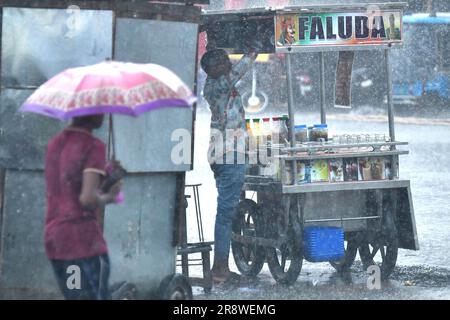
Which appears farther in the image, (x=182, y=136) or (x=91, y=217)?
(x=182, y=136)

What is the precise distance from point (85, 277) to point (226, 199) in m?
3.03

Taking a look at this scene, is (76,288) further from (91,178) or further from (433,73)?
(433,73)

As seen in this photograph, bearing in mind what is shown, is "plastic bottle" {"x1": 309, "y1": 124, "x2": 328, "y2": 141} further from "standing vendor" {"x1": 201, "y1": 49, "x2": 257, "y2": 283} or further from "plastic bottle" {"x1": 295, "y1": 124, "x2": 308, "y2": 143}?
"standing vendor" {"x1": 201, "y1": 49, "x2": 257, "y2": 283}

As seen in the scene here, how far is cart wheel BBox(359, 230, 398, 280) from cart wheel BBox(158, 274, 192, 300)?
95.8 inches

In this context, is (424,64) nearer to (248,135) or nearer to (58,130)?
(248,135)

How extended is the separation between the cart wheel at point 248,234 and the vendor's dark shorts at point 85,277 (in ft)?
10.6

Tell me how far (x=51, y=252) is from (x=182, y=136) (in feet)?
6.47

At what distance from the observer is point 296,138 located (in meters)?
9.59

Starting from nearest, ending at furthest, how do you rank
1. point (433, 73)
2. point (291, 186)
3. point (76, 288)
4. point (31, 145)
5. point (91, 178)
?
point (91, 178)
point (76, 288)
point (31, 145)
point (291, 186)
point (433, 73)

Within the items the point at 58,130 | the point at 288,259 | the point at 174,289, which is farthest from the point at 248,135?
the point at 58,130

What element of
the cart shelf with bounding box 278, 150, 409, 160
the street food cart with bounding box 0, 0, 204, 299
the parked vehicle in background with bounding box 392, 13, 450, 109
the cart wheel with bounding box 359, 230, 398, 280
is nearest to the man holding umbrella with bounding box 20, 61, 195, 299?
the street food cart with bounding box 0, 0, 204, 299

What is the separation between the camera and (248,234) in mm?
9969

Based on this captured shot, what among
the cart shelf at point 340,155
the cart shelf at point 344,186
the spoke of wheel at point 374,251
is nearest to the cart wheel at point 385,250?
the spoke of wheel at point 374,251
